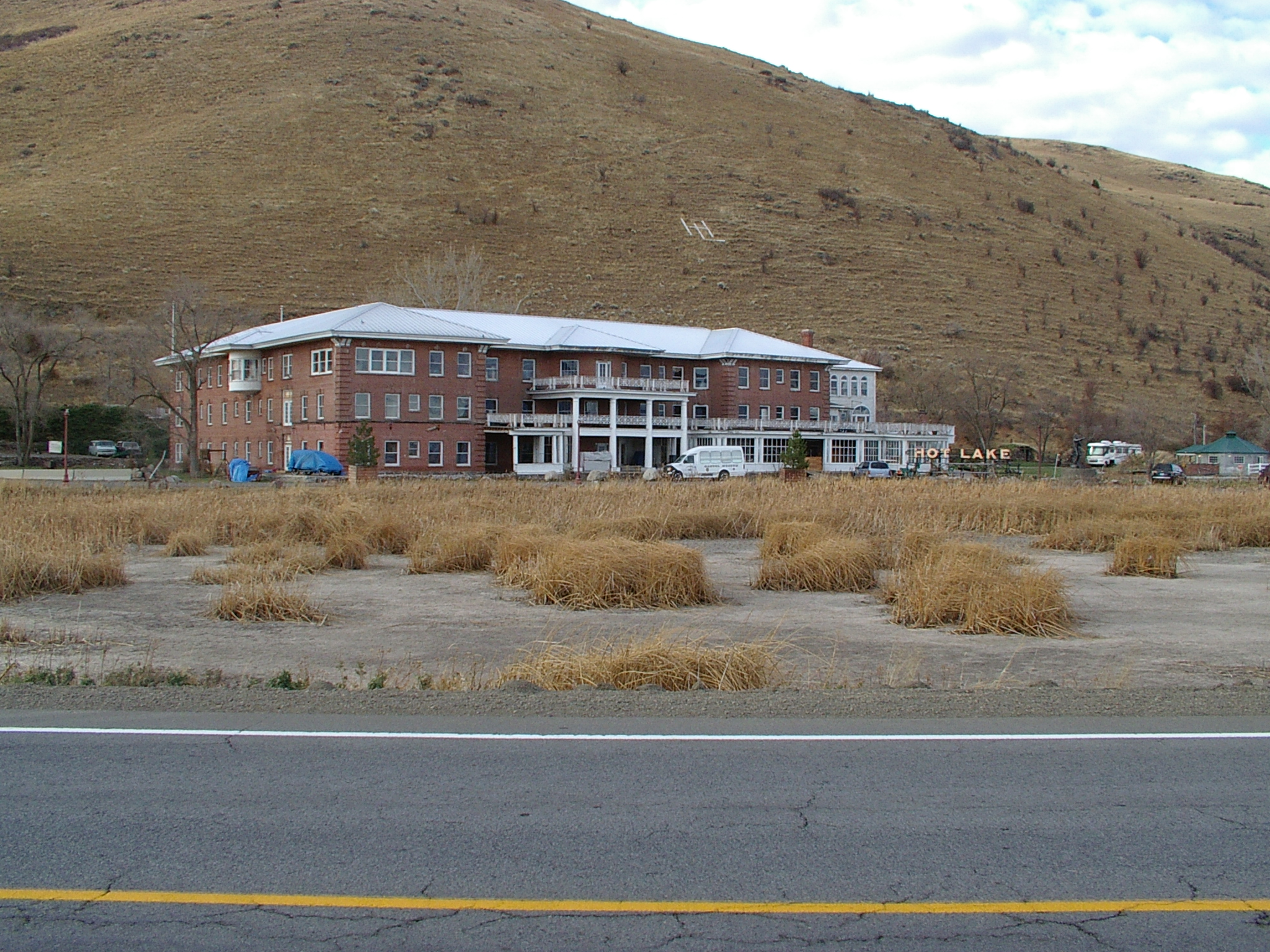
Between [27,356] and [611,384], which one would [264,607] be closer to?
[611,384]

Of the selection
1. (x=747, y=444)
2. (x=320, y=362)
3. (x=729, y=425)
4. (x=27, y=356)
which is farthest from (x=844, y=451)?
(x=27, y=356)

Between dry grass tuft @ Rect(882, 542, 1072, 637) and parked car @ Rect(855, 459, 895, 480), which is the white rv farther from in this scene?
dry grass tuft @ Rect(882, 542, 1072, 637)

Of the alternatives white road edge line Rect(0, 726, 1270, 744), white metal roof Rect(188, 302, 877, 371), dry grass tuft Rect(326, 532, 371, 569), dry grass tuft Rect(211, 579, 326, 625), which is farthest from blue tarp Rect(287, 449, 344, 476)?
white road edge line Rect(0, 726, 1270, 744)

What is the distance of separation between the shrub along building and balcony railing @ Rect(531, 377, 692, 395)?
10 cm

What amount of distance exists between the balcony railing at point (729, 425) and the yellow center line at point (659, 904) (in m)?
57.4

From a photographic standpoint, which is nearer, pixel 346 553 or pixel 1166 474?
pixel 346 553

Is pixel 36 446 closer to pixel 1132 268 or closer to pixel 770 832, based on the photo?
pixel 770 832

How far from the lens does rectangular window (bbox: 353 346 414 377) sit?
58.1 metres

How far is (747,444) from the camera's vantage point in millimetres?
71250

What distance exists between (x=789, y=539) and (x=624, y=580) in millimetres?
5317

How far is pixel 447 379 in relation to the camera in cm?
6069

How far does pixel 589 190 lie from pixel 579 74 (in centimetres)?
2683

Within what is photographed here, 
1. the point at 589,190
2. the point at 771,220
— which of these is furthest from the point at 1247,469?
the point at 589,190

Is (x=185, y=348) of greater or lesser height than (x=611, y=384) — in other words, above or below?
above
